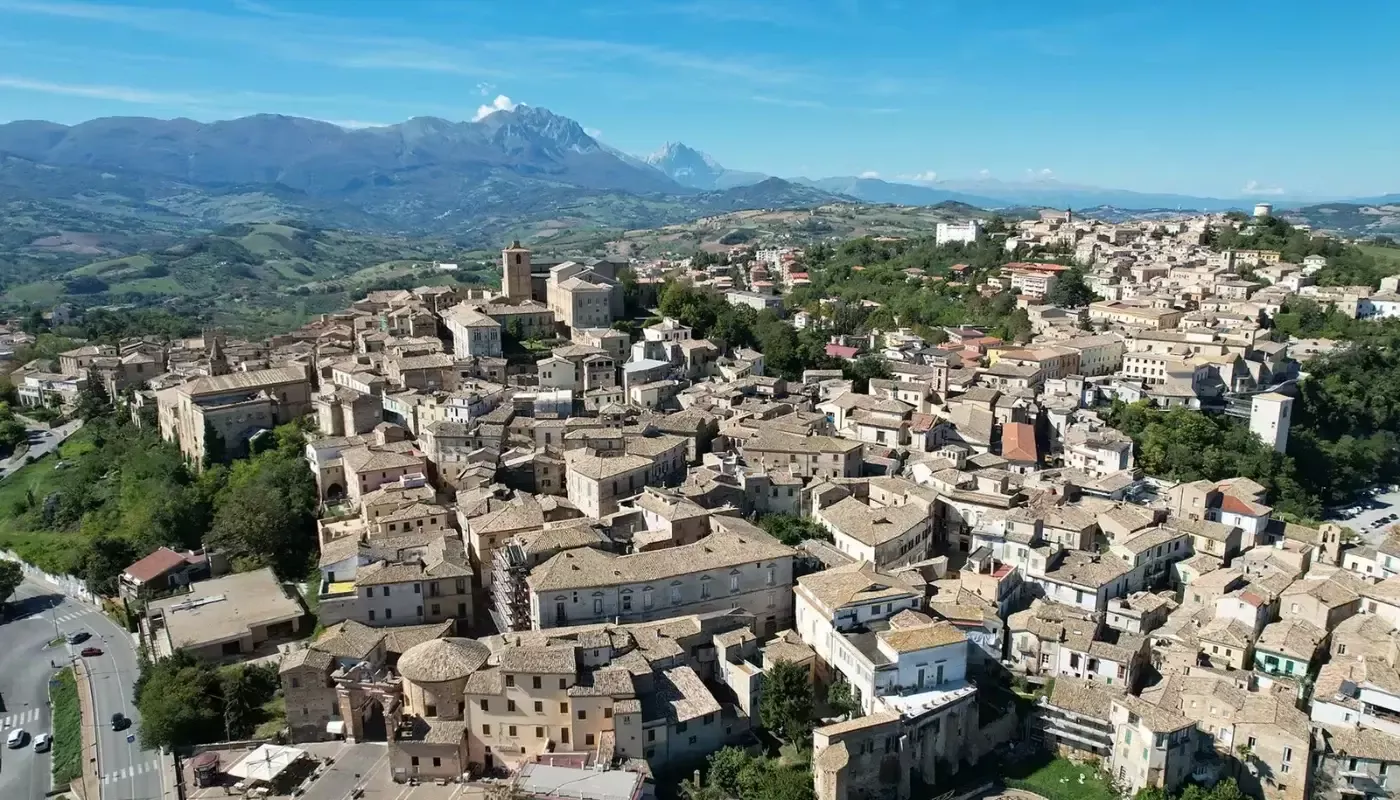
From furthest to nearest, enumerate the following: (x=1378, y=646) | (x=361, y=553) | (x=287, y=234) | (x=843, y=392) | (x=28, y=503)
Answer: (x=287, y=234) → (x=28, y=503) → (x=843, y=392) → (x=361, y=553) → (x=1378, y=646)

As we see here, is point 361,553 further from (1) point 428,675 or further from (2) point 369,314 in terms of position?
(2) point 369,314

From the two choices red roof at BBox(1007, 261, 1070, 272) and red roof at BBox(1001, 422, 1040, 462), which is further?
red roof at BBox(1007, 261, 1070, 272)

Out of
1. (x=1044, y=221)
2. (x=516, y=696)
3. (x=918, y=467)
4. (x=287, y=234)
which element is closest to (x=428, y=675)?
(x=516, y=696)

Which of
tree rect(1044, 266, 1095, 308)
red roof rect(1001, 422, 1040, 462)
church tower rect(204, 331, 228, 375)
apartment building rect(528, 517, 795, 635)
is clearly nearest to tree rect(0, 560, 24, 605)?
church tower rect(204, 331, 228, 375)

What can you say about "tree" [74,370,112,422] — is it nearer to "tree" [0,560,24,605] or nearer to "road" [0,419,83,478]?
"road" [0,419,83,478]

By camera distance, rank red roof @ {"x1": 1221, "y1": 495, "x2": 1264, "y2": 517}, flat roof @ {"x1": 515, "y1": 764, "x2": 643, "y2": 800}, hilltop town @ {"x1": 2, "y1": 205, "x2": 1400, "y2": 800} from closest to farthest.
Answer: flat roof @ {"x1": 515, "y1": 764, "x2": 643, "y2": 800} → hilltop town @ {"x1": 2, "y1": 205, "x2": 1400, "y2": 800} → red roof @ {"x1": 1221, "y1": 495, "x2": 1264, "y2": 517}

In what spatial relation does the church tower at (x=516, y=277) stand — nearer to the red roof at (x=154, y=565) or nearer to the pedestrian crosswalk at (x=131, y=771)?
the red roof at (x=154, y=565)
